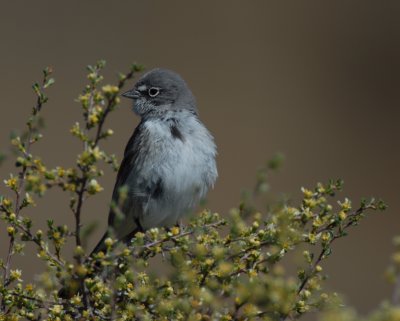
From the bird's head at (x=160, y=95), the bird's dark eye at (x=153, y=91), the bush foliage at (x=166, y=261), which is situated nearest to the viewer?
the bush foliage at (x=166, y=261)

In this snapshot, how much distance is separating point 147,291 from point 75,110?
28.0 ft

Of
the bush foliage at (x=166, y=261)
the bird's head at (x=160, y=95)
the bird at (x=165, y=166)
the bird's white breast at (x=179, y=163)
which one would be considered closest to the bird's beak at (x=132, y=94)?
the bird's head at (x=160, y=95)

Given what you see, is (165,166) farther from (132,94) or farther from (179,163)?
(132,94)

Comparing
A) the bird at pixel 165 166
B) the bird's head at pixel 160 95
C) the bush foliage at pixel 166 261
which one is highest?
the bird's head at pixel 160 95

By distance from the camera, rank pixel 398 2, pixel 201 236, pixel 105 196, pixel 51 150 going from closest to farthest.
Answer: pixel 201 236 < pixel 105 196 < pixel 51 150 < pixel 398 2

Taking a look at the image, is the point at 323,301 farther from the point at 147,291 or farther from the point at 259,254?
the point at 147,291

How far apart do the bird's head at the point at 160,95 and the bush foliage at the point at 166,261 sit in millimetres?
2184

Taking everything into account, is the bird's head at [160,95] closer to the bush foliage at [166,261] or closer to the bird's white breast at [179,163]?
the bird's white breast at [179,163]

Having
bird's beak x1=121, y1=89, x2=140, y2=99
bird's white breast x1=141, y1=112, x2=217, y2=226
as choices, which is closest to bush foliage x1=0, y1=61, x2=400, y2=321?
bird's white breast x1=141, y1=112, x2=217, y2=226

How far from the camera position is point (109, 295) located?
96.9 inches

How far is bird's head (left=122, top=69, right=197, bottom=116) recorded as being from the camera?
5.12m

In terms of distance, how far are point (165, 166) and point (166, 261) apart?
2.10 metres

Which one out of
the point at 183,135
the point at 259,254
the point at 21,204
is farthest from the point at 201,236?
the point at 183,135

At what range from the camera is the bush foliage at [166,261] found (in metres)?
2.22
